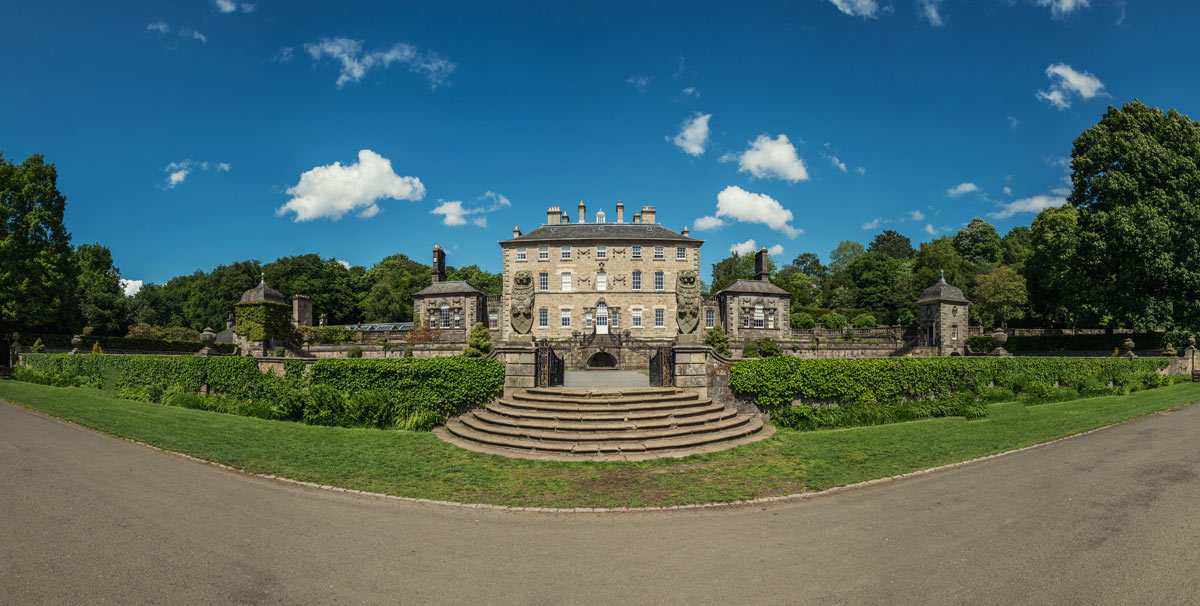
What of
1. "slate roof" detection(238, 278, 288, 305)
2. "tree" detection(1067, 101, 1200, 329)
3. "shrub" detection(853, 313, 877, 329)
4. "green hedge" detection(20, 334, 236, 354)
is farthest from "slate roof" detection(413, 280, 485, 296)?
"tree" detection(1067, 101, 1200, 329)

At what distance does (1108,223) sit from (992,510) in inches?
1226

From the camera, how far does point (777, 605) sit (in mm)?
4262

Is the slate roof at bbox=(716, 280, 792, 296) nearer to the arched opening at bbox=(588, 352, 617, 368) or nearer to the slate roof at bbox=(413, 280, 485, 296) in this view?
the arched opening at bbox=(588, 352, 617, 368)

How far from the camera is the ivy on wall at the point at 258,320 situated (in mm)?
33031

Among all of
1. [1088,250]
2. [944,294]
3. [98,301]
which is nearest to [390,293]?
[98,301]

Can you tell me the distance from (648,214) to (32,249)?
147 feet

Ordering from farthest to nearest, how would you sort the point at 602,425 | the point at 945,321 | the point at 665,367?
1. the point at 945,321
2. the point at 665,367
3. the point at 602,425

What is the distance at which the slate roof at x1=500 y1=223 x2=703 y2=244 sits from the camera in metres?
44.8

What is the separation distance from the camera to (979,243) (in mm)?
74625

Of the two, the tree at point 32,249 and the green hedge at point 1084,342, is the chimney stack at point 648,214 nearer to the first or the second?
the green hedge at point 1084,342

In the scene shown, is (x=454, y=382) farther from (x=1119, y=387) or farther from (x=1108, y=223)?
(x=1108, y=223)

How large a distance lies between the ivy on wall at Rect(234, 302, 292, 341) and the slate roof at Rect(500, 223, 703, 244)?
18.9m

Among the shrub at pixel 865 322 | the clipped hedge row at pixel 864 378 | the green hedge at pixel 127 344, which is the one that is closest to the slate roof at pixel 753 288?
the shrub at pixel 865 322

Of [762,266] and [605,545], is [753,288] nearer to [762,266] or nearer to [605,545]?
[762,266]
